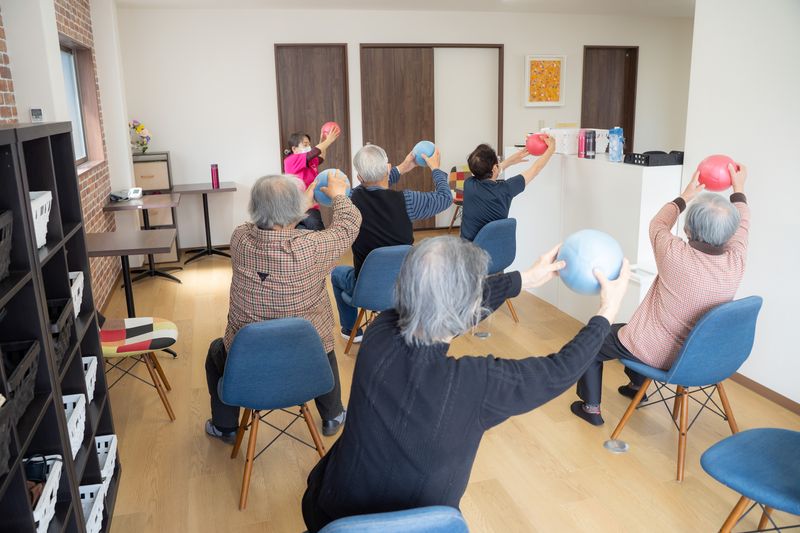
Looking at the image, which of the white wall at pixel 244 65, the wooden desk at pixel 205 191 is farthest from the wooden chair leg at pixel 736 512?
the white wall at pixel 244 65

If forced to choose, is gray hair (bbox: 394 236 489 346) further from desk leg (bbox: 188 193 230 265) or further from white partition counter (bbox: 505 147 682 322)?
desk leg (bbox: 188 193 230 265)

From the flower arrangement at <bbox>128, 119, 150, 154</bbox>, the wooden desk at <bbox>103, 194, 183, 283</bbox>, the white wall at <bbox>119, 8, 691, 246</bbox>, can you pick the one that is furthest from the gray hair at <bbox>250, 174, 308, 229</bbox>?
the white wall at <bbox>119, 8, 691, 246</bbox>

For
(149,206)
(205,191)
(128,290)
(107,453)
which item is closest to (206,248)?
(205,191)

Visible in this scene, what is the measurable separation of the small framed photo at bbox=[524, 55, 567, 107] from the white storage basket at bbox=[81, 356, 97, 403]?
603 centimetres

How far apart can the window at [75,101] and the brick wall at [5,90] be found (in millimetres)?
1815

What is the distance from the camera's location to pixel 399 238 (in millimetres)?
3799

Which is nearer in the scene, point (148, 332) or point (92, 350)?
point (92, 350)

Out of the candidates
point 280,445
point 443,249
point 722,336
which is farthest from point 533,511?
point 443,249

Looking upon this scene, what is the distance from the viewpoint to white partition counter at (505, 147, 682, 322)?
3.79 meters

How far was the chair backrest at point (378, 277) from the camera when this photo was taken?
3510 millimetres

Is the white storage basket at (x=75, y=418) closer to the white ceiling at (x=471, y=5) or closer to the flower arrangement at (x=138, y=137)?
the flower arrangement at (x=138, y=137)

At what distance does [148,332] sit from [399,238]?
1.44 meters

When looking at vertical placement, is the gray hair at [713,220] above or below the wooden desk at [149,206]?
above

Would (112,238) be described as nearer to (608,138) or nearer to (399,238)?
(399,238)
